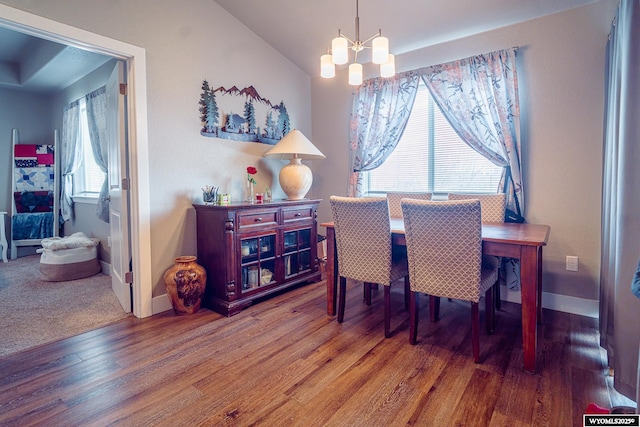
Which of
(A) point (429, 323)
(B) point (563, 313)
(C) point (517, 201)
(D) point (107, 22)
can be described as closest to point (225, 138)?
(D) point (107, 22)

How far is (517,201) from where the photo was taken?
2.90 meters

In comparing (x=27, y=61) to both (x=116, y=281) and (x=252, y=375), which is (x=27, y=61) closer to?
(x=116, y=281)

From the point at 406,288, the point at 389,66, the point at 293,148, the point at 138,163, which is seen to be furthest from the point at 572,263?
the point at 138,163

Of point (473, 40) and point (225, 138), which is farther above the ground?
point (473, 40)

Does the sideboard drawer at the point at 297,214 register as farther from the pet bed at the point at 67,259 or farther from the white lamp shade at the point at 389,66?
the pet bed at the point at 67,259

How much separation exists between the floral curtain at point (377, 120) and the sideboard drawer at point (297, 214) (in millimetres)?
691

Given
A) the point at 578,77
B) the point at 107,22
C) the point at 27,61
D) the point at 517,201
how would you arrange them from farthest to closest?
the point at 27,61 → the point at 517,201 → the point at 578,77 → the point at 107,22

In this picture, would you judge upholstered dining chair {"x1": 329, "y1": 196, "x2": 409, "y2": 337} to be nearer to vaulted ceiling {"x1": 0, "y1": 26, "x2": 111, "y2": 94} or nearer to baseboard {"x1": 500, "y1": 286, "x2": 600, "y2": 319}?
baseboard {"x1": 500, "y1": 286, "x2": 600, "y2": 319}

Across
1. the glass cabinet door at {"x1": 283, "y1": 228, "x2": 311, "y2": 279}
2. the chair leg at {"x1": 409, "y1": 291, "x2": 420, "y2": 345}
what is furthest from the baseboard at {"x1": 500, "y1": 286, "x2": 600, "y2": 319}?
→ the glass cabinet door at {"x1": 283, "y1": 228, "x2": 311, "y2": 279}

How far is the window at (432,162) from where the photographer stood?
3.20 m

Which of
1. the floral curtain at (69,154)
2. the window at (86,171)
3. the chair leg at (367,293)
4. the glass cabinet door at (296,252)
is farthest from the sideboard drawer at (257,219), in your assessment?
the floral curtain at (69,154)

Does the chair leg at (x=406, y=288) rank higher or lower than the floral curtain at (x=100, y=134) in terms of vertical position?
lower

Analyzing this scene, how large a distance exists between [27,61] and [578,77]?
6362 millimetres

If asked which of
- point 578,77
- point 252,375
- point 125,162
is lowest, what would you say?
point 252,375
